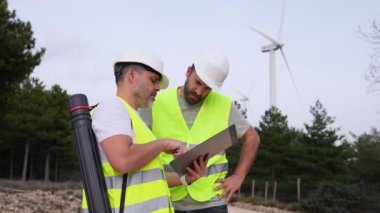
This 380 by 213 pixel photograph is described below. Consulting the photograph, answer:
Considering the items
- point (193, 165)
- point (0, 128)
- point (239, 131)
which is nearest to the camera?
point (193, 165)

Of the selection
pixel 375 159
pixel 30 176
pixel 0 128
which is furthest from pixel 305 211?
pixel 30 176

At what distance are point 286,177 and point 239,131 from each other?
3559 cm

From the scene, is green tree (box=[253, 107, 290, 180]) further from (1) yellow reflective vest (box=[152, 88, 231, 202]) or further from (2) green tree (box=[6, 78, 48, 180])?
(1) yellow reflective vest (box=[152, 88, 231, 202])

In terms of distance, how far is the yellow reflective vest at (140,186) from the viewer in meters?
2.20

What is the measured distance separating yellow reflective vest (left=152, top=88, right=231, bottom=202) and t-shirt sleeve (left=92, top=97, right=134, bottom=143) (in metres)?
0.94

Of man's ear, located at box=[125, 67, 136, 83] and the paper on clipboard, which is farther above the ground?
man's ear, located at box=[125, 67, 136, 83]

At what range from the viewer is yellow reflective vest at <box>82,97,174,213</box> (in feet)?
7.20

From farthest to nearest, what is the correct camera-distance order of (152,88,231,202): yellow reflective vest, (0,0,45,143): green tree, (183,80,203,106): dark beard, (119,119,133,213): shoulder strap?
(0,0,45,143): green tree
(183,80,203,106): dark beard
(152,88,231,202): yellow reflective vest
(119,119,133,213): shoulder strap

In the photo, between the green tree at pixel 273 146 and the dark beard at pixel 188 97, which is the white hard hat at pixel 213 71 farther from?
the green tree at pixel 273 146

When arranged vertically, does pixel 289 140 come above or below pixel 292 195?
above

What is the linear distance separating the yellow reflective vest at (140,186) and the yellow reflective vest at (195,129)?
0.80 meters

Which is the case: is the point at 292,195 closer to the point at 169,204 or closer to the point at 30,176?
the point at 30,176

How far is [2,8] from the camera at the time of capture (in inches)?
826

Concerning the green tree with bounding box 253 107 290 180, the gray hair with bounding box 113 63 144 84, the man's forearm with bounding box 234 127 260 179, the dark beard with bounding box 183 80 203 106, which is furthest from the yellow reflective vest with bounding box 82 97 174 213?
the green tree with bounding box 253 107 290 180
